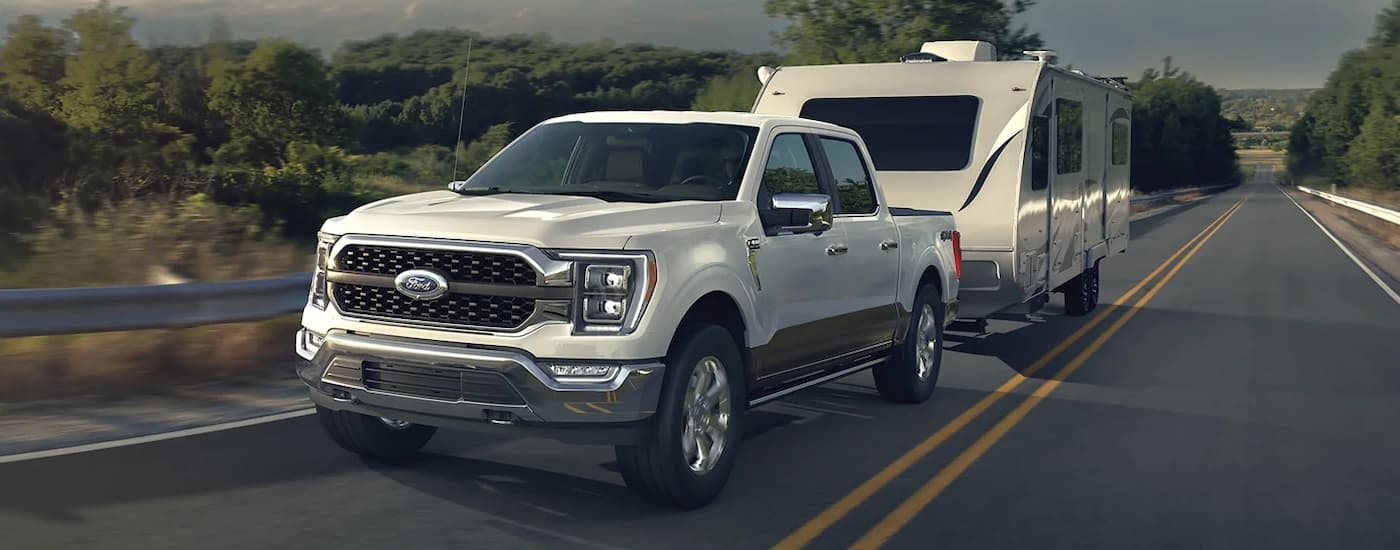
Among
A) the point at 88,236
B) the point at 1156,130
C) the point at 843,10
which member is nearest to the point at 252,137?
the point at 843,10

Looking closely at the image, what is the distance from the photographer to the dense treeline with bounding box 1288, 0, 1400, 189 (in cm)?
9131

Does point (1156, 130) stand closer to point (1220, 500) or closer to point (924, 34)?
point (924, 34)

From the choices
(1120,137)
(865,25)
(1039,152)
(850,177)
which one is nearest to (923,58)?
(1039,152)

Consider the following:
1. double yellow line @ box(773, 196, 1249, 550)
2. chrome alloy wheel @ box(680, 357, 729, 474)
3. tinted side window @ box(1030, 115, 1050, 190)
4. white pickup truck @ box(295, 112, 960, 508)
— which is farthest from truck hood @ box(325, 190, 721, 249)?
tinted side window @ box(1030, 115, 1050, 190)

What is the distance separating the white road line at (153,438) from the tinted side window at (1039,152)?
6.86m

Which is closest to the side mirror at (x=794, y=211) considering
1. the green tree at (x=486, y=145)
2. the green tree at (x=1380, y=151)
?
the green tree at (x=486, y=145)

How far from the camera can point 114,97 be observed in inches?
2421

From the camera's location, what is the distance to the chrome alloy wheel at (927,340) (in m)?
9.60

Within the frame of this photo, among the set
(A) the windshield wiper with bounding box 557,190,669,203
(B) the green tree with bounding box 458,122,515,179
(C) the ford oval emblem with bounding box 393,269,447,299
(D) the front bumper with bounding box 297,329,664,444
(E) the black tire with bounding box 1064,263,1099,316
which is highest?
(B) the green tree with bounding box 458,122,515,179

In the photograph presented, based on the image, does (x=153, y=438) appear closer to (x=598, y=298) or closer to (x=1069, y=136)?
(x=598, y=298)

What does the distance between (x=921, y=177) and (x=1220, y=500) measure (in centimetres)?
589

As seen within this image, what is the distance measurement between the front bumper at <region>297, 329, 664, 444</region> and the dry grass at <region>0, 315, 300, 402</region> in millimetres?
3622

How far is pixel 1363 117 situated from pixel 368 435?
12745cm

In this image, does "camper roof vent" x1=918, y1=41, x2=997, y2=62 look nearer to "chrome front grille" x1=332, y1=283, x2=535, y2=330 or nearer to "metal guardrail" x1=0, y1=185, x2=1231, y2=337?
"metal guardrail" x1=0, y1=185, x2=1231, y2=337
